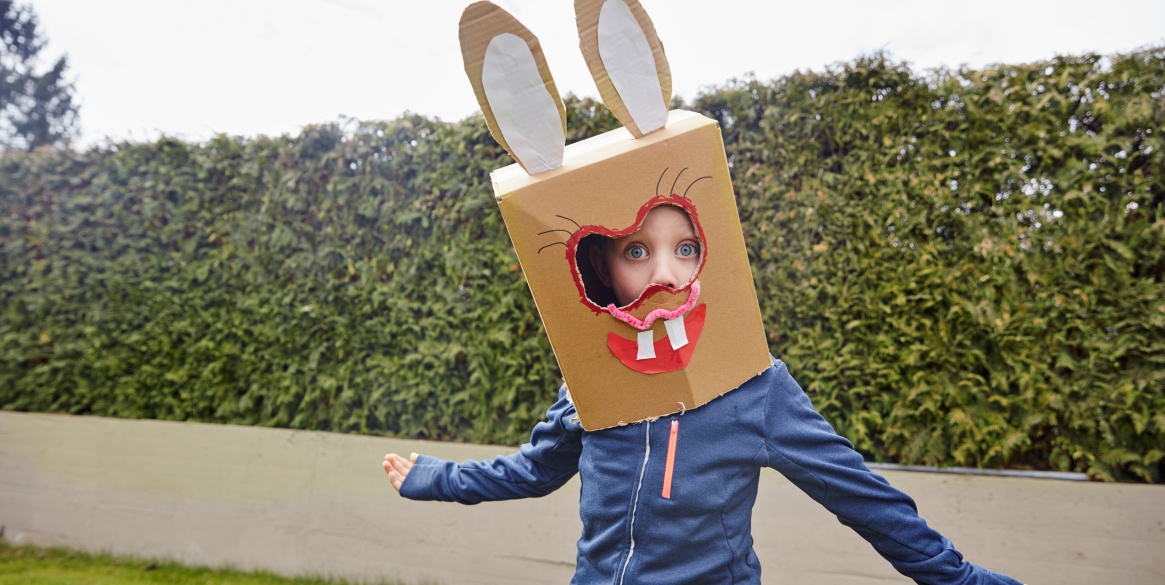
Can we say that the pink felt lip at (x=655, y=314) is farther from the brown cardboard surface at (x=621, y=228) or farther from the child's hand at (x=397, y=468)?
the child's hand at (x=397, y=468)

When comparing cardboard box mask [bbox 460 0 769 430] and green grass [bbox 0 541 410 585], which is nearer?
cardboard box mask [bbox 460 0 769 430]

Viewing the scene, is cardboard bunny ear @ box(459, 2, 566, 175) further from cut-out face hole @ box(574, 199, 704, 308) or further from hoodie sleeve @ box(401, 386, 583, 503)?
hoodie sleeve @ box(401, 386, 583, 503)

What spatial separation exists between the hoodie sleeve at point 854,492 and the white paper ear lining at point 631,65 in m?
0.59

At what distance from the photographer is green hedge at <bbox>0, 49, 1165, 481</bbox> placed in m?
2.87

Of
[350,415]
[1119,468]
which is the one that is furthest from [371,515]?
[1119,468]

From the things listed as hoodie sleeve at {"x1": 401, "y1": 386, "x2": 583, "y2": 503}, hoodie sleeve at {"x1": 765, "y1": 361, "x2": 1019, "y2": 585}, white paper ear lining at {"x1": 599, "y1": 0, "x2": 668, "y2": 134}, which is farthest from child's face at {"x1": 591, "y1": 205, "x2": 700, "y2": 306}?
hoodie sleeve at {"x1": 401, "y1": 386, "x2": 583, "y2": 503}

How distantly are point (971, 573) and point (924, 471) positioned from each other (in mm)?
1810

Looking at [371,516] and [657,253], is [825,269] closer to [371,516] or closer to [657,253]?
[657,253]

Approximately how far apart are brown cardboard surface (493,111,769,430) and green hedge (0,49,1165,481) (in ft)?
5.95

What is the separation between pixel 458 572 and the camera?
384 cm

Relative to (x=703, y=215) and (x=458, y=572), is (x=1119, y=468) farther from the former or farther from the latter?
(x=458, y=572)

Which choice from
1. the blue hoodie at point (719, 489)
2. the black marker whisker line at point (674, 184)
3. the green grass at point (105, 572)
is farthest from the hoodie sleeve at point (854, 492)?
the green grass at point (105, 572)

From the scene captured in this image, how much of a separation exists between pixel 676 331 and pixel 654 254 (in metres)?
0.16

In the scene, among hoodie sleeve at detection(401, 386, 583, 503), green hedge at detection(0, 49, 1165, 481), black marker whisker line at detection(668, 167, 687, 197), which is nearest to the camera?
black marker whisker line at detection(668, 167, 687, 197)
